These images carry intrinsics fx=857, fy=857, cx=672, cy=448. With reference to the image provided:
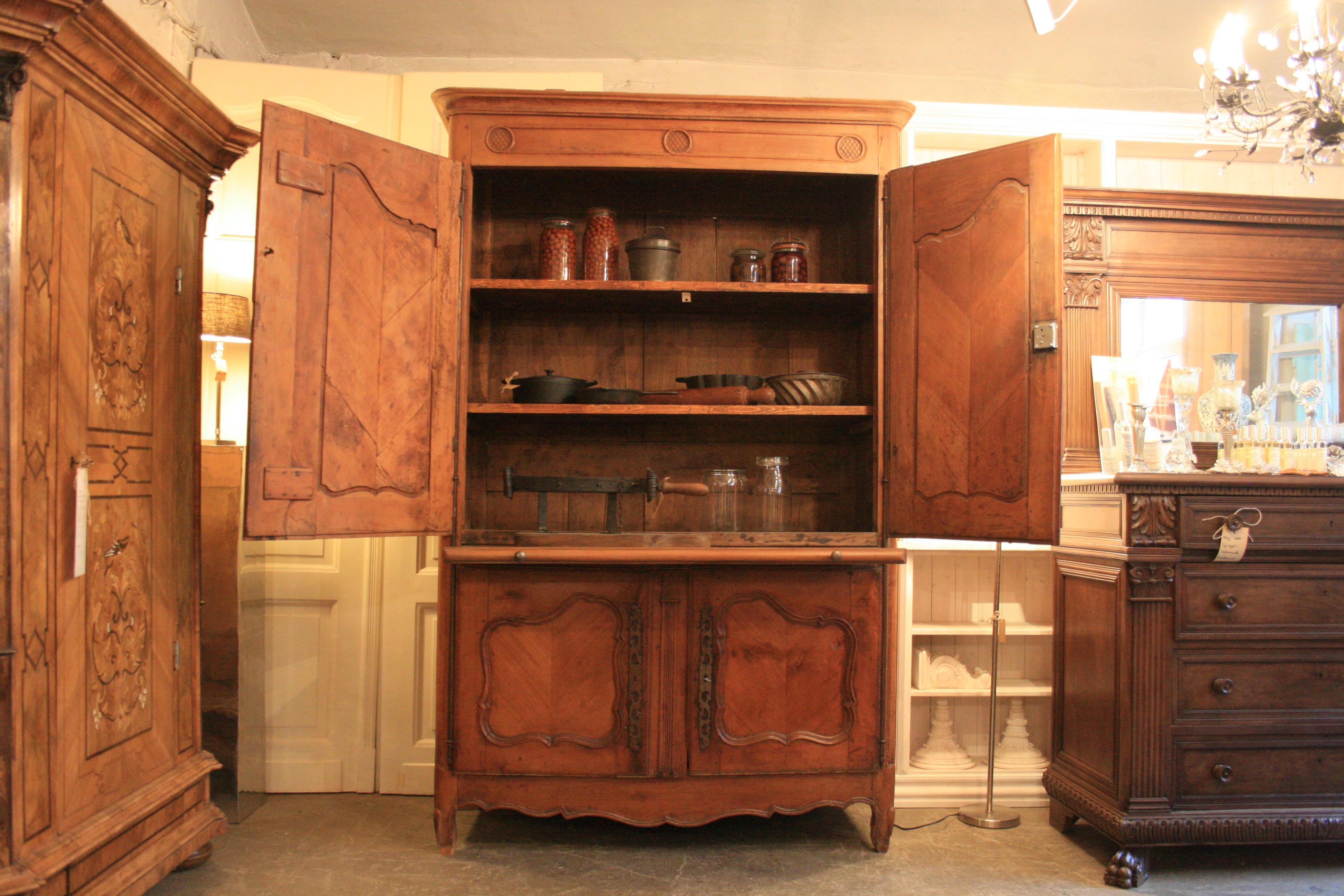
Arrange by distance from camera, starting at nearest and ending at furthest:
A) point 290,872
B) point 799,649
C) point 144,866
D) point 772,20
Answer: point 144,866, point 290,872, point 799,649, point 772,20

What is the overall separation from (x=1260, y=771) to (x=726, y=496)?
1.82 m

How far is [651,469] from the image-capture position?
2973 millimetres

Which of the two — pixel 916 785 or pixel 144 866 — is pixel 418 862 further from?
pixel 916 785

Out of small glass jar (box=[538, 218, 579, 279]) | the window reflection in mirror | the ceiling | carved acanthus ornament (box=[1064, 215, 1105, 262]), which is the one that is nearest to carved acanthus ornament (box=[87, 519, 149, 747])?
small glass jar (box=[538, 218, 579, 279])

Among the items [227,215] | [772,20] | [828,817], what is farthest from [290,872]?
[772,20]

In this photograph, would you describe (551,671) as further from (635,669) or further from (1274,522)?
(1274,522)

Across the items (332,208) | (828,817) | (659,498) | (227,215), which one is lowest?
(828,817)

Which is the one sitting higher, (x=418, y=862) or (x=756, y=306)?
(x=756, y=306)

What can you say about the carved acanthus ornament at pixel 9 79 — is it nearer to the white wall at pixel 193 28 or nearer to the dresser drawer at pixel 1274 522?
the white wall at pixel 193 28

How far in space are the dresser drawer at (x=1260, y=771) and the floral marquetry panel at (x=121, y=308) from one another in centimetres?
307

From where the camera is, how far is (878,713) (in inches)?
106

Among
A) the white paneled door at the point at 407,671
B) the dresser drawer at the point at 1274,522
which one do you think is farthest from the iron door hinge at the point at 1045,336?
the white paneled door at the point at 407,671

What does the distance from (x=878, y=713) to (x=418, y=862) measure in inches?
58.3

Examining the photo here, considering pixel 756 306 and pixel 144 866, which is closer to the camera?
pixel 144 866
